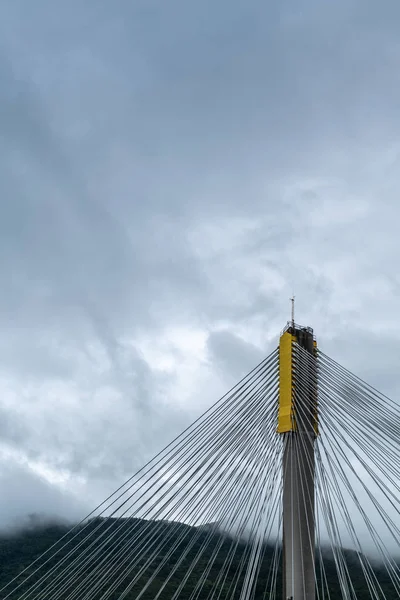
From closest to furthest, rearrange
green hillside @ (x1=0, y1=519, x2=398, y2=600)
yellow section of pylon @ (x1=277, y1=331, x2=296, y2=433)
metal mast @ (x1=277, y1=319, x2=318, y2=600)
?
metal mast @ (x1=277, y1=319, x2=318, y2=600)
yellow section of pylon @ (x1=277, y1=331, x2=296, y2=433)
green hillside @ (x1=0, y1=519, x2=398, y2=600)

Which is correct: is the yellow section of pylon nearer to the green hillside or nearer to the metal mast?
the metal mast

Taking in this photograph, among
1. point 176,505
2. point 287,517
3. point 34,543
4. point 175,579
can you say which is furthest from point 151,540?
point 34,543

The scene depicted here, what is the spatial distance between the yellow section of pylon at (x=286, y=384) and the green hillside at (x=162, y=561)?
323 centimetres

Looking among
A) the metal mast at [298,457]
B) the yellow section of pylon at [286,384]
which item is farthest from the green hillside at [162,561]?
the yellow section of pylon at [286,384]

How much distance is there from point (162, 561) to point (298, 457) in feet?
15.1

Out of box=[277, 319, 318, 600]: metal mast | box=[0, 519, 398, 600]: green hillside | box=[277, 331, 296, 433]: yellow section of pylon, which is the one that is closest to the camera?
box=[277, 319, 318, 600]: metal mast

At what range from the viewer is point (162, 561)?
17438 mm

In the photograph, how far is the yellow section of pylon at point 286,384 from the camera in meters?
16.7

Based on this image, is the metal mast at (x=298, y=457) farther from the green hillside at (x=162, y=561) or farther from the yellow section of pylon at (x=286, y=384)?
the green hillside at (x=162, y=561)

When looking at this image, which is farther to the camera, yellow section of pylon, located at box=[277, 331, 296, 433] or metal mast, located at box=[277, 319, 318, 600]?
yellow section of pylon, located at box=[277, 331, 296, 433]

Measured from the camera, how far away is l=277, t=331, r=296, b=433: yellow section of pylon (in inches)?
657

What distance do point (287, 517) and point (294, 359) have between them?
154 inches

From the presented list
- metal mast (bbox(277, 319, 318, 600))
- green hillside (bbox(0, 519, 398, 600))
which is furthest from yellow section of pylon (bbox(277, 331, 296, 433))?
green hillside (bbox(0, 519, 398, 600))

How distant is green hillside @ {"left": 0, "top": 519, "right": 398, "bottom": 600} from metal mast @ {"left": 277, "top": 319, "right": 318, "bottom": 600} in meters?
1.64
